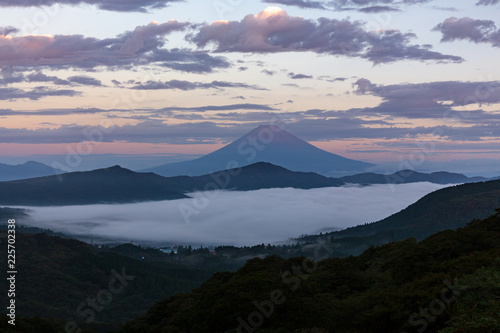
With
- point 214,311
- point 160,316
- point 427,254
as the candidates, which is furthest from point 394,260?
point 160,316

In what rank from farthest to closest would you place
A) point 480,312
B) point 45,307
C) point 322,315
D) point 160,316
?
point 45,307, point 160,316, point 322,315, point 480,312

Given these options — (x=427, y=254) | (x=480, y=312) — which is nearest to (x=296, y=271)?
(x=427, y=254)

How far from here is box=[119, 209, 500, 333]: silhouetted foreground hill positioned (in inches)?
1366

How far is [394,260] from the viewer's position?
58.0 m

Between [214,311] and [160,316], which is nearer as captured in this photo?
[214,311]

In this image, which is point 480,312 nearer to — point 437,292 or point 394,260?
point 437,292

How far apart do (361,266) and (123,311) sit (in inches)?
5872

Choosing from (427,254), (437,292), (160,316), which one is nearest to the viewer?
(437,292)

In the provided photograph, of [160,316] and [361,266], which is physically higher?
[361,266]

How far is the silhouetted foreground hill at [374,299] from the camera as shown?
3469 cm

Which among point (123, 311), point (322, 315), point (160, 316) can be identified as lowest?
point (123, 311)

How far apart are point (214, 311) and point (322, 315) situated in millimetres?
9641

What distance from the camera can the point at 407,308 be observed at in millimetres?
38344

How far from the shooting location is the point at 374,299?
4294cm
